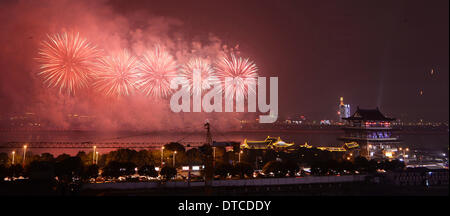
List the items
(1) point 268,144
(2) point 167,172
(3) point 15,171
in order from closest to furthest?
1. (3) point 15,171
2. (2) point 167,172
3. (1) point 268,144

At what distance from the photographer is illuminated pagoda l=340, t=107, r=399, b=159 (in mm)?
22875

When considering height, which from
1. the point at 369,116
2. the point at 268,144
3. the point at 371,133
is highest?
the point at 369,116

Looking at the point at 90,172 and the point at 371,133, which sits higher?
the point at 371,133

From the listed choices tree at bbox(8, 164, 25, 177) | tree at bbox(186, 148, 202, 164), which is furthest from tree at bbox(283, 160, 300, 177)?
tree at bbox(8, 164, 25, 177)

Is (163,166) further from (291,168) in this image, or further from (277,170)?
(291,168)

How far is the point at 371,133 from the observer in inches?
928

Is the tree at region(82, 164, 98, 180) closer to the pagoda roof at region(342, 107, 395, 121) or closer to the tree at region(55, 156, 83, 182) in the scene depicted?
the tree at region(55, 156, 83, 182)

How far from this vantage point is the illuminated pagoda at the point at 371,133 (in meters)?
22.9

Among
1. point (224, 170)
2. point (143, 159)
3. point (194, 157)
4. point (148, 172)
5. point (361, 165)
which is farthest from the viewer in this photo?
point (194, 157)

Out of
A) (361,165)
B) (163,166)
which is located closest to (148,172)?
(163,166)

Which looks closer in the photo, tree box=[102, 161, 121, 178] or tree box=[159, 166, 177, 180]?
tree box=[102, 161, 121, 178]

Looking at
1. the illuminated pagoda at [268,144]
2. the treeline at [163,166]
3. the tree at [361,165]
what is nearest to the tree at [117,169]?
the treeline at [163,166]

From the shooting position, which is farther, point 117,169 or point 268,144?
point 268,144
